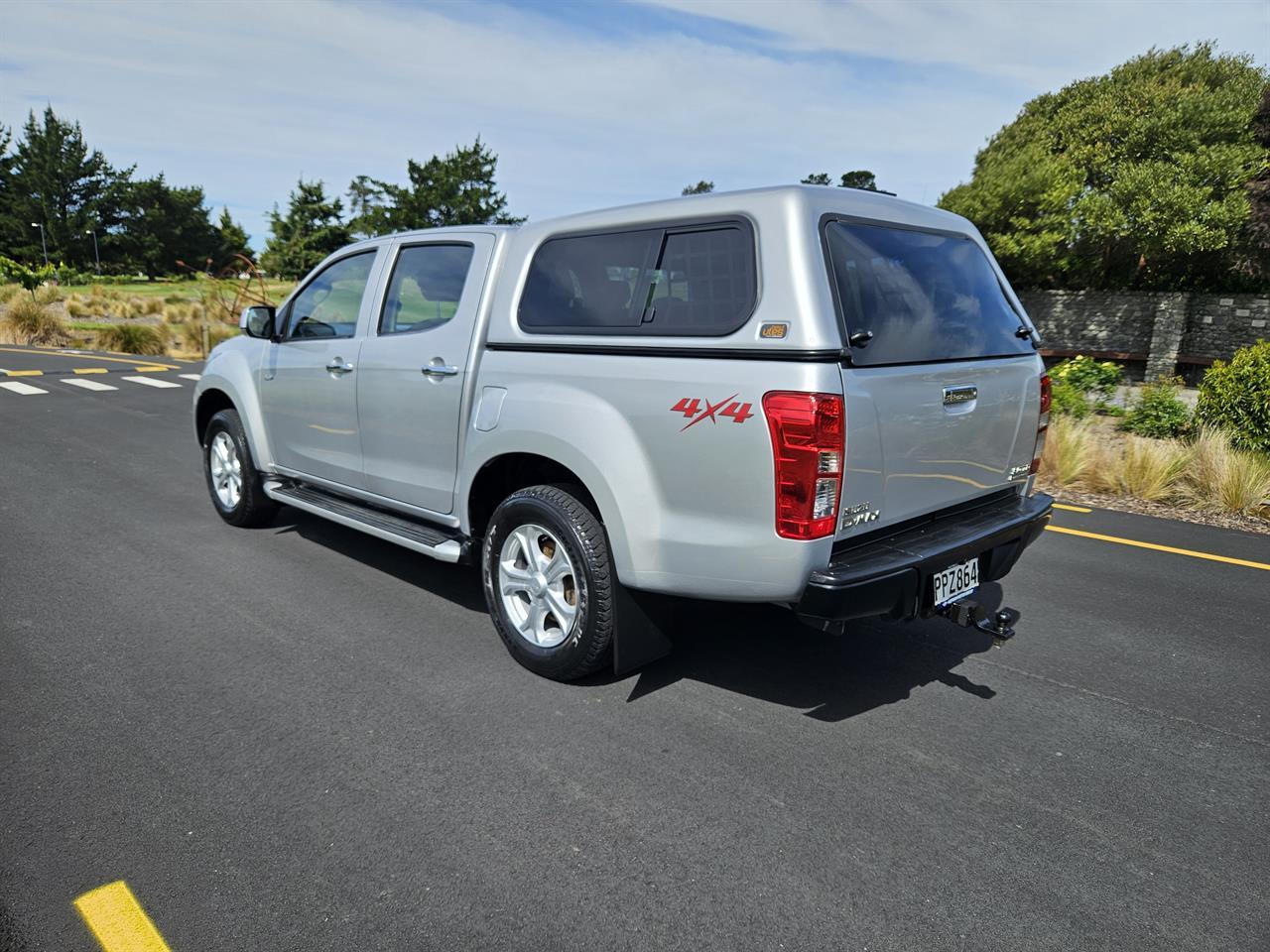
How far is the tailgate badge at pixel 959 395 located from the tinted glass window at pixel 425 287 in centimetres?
238

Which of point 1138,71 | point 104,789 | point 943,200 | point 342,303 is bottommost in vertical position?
point 104,789

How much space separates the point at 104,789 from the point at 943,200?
29778 mm

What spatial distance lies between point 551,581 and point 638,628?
0.48 metres

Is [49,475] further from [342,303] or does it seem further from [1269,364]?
[1269,364]

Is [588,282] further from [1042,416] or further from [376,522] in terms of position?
[1042,416]

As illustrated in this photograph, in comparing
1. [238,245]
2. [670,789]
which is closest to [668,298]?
[670,789]

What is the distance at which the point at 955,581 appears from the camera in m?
3.54

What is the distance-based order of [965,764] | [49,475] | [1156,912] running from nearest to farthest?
1. [1156,912]
2. [965,764]
3. [49,475]

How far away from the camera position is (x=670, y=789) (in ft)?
10.1

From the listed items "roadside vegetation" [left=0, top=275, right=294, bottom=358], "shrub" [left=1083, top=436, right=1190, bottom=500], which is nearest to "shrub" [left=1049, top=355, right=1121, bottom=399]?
"shrub" [left=1083, top=436, right=1190, bottom=500]

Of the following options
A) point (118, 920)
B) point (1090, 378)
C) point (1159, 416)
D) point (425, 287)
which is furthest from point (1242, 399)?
point (118, 920)

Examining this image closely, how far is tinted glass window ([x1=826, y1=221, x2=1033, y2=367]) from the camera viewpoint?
10.7 ft

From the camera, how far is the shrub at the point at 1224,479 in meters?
7.22

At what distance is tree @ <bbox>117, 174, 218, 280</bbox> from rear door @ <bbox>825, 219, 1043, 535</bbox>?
81448 mm
